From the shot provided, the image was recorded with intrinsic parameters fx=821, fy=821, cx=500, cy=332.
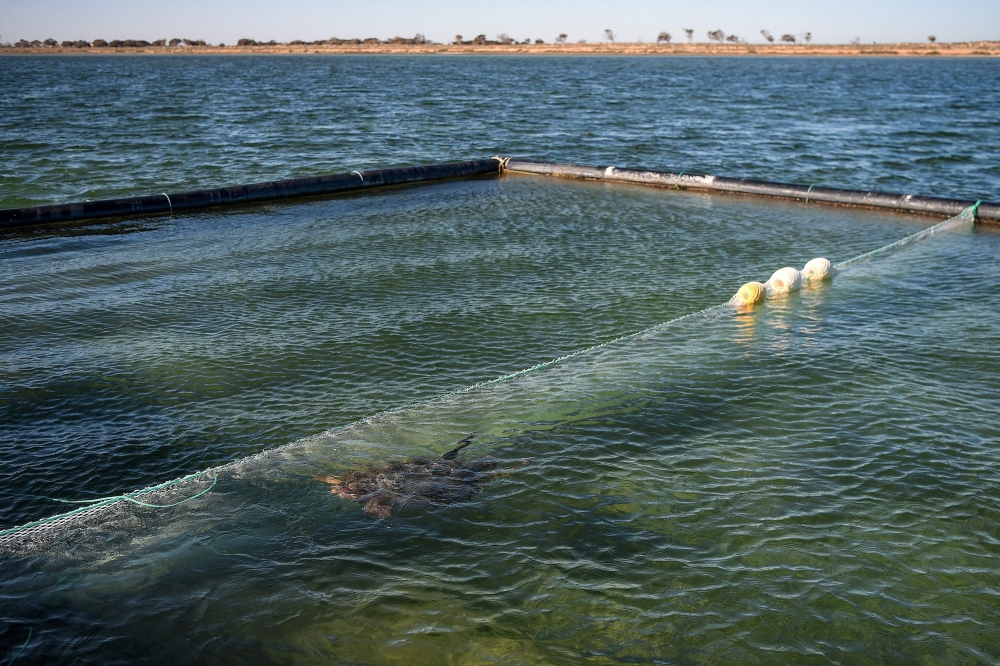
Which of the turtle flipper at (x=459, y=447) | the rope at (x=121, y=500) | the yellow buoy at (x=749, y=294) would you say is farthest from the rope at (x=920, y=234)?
the rope at (x=121, y=500)

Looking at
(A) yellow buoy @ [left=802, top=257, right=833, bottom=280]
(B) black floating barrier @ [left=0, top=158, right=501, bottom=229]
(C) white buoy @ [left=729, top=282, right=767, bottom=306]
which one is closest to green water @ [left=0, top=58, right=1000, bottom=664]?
(C) white buoy @ [left=729, top=282, right=767, bottom=306]

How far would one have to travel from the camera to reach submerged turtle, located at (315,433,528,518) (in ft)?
15.3

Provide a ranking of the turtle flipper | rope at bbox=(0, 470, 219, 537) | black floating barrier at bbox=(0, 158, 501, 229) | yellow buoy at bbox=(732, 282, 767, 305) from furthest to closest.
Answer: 1. black floating barrier at bbox=(0, 158, 501, 229)
2. yellow buoy at bbox=(732, 282, 767, 305)
3. the turtle flipper
4. rope at bbox=(0, 470, 219, 537)

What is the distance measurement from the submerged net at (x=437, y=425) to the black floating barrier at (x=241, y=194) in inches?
338

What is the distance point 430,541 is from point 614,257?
6.54 m

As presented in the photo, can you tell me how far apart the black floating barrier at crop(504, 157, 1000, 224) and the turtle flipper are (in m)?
9.70

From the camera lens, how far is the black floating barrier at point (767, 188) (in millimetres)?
12125

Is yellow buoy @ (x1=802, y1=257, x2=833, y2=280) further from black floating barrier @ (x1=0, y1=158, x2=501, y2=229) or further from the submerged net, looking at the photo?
black floating barrier @ (x1=0, y1=158, x2=501, y2=229)

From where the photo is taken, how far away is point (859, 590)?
3.96 metres

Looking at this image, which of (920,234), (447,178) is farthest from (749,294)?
(447,178)

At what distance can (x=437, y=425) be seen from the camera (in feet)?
18.1

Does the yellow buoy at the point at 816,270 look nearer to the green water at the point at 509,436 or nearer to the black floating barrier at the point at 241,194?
the green water at the point at 509,436

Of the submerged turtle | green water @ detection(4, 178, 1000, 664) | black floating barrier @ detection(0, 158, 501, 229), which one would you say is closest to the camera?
green water @ detection(4, 178, 1000, 664)

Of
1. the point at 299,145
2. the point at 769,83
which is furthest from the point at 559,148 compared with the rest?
the point at 769,83
